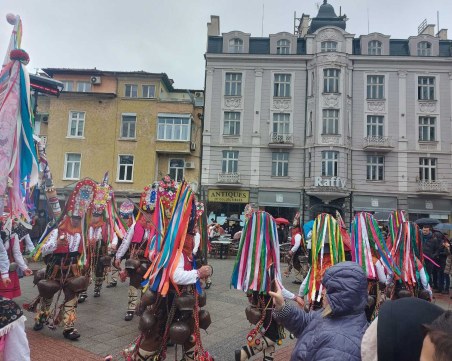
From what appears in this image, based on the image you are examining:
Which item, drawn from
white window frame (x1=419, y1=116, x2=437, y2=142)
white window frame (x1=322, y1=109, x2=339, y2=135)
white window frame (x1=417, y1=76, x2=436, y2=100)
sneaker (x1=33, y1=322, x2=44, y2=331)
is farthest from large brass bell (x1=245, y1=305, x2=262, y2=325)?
white window frame (x1=417, y1=76, x2=436, y2=100)

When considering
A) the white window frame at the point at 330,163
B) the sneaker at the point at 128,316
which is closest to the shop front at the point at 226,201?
the white window frame at the point at 330,163

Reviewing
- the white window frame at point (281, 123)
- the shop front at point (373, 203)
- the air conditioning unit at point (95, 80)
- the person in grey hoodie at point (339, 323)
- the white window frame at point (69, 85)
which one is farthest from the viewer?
the white window frame at point (69, 85)

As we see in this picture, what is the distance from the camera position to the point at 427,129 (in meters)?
24.7

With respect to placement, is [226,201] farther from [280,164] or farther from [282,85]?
[282,85]

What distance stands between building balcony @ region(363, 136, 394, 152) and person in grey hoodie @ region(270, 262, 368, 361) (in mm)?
23605

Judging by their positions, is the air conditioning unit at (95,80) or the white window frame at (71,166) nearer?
the white window frame at (71,166)

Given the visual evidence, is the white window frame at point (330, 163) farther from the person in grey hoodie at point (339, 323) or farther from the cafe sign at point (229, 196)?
the person in grey hoodie at point (339, 323)

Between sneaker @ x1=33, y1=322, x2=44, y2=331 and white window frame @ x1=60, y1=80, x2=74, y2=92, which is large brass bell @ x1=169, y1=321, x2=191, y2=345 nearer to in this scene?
sneaker @ x1=33, y1=322, x2=44, y2=331

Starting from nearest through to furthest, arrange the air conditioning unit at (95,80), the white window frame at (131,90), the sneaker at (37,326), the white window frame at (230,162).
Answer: the sneaker at (37,326)
the white window frame at (230,162)
the air conditioning unit at (95,80)
the white window frame at (131,90)

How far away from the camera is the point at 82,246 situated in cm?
579

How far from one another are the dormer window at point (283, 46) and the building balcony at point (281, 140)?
20.1 ft

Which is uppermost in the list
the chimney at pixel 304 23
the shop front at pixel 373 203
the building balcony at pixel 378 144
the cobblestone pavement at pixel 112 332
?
the chimney at pixel 304 23

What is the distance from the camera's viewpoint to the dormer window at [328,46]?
981 inches

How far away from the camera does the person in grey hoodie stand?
2.17 metres
